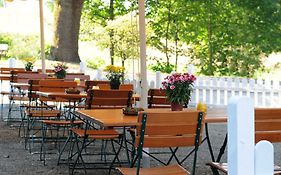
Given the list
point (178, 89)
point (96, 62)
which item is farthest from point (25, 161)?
point (96, 62)

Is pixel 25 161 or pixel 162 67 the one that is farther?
pixel 162 67

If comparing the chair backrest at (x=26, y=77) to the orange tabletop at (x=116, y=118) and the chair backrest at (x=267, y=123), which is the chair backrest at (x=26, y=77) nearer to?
the orange tabletop at (x=116, y=118)

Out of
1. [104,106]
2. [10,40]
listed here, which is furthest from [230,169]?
[10,40]

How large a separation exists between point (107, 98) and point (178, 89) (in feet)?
4.82

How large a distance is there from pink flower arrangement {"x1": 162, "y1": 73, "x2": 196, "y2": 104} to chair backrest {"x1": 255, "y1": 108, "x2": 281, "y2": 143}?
94 centimetres

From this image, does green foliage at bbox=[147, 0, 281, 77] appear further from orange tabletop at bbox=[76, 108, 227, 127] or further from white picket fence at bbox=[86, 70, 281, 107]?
orange tabletop at bbox=[76, 108, 227, 127]

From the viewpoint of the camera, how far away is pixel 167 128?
3.97 metres

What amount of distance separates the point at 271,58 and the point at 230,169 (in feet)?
64.6

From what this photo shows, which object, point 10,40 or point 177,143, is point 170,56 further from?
point 177,143

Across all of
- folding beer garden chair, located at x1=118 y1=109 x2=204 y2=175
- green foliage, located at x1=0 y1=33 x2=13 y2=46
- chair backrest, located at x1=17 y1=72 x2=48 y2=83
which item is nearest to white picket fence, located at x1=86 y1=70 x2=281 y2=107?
chair backrest, located at x1=17 y1=72 x2=48 y2=83

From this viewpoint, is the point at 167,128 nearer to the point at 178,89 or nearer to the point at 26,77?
the point at 178,89

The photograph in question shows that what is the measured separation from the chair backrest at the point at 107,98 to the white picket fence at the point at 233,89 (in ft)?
14.0

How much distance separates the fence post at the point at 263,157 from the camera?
6.01 ft

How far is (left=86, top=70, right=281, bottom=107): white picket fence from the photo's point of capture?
1118 cm
